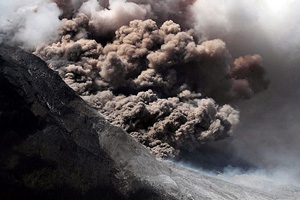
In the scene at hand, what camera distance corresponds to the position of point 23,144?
13867 millimetres

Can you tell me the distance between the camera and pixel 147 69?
1923 centimetres

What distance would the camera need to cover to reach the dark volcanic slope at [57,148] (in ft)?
43.6

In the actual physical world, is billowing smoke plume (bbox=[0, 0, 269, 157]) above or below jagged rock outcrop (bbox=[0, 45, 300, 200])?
above

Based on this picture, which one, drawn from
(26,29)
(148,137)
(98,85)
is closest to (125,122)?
(148,137)

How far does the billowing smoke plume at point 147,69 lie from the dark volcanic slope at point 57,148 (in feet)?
5.77

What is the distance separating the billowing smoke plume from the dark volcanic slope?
1.76 meters

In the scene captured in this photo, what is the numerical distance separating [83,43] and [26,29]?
2182 mm

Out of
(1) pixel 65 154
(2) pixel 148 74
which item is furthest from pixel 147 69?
(1) pixel 65 154

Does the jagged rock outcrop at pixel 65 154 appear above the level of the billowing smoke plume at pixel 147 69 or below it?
below

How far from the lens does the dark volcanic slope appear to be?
1328 cm

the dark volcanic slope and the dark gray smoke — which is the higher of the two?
the dark gray smoke

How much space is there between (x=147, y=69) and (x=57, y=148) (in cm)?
630

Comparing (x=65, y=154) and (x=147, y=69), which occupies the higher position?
(x=147, y=69)

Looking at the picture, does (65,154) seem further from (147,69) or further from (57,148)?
(147,69)
